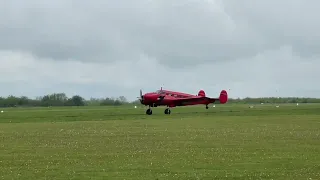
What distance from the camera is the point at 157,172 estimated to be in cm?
1538

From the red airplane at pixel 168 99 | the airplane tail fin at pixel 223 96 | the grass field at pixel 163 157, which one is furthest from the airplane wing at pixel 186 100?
the grass field at pixel 163 157

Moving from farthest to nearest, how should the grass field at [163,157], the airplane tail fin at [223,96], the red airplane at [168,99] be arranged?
1. the airplane tail fin at [223,96]
2. the red airplane at [168,99]
3. the grass field at [163,157]

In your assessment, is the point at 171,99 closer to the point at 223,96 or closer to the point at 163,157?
the point at 223,96

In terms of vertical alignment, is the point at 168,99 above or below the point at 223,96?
below

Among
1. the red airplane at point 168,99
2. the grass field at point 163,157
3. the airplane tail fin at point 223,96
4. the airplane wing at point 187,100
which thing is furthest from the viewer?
the airplane tail fin at point 223,96

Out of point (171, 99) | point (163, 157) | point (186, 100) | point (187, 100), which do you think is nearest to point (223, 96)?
point (187, 100)

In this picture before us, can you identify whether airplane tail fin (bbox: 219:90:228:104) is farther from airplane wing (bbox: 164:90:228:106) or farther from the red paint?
the red paint

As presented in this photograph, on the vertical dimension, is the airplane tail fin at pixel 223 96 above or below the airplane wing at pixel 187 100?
above

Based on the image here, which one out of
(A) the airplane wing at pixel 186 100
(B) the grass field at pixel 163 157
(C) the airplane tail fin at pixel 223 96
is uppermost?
(C) the airplane tail fin at pixel 223 96

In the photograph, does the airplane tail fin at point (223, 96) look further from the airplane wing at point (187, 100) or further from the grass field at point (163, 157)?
the grass field at point (163, 157)

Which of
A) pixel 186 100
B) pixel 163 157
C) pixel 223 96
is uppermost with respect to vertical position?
pixel 223 96

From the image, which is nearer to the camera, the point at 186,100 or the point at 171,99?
the point at 171,99

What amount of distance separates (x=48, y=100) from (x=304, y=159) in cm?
16158

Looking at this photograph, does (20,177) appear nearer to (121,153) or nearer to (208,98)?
(121,153)
